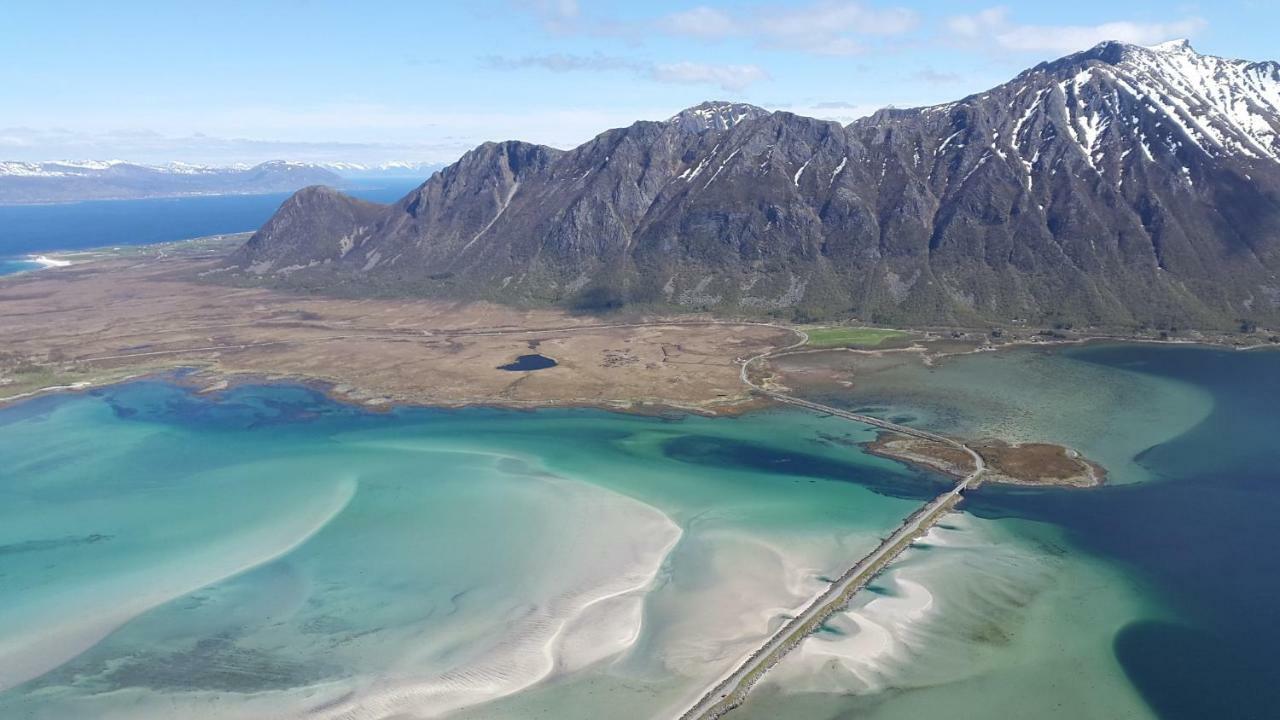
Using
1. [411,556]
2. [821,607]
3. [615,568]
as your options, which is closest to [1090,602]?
[821,607]

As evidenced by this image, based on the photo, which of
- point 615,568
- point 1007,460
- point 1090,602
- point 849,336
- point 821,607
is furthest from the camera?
point 849,336

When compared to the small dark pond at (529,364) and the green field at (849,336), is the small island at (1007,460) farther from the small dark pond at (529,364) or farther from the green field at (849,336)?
the small dark pond at (529,364)

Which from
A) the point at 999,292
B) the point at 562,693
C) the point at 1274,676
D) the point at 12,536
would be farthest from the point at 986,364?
the point at 12,536

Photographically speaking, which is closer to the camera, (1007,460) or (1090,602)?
(1090,602)

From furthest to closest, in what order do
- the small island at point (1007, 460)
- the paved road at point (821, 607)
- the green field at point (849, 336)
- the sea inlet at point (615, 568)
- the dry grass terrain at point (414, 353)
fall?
the green field at point (849, 336) → the dry grass terrain at point (414, 353) → the small island at point (1007, 460) → the sea inlet at point (615, 568) → the paved road at point (821, 607)

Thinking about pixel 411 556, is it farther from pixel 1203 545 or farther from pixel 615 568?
pixel 1203 545

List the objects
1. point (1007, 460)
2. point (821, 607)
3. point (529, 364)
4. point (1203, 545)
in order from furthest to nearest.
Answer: point (529, 364), point (1007, 460), point (1203, 545), point (821, 607)

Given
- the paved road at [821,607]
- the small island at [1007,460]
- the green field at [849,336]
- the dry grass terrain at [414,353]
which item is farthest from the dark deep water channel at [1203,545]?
the green field at [849,336]
